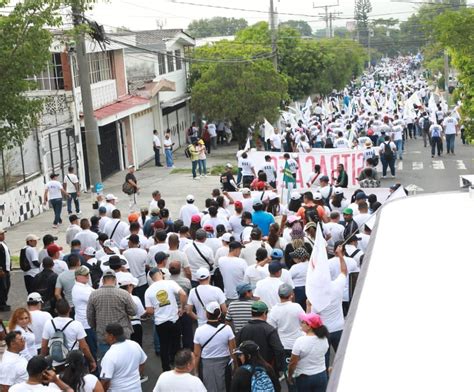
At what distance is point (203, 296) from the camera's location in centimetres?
959

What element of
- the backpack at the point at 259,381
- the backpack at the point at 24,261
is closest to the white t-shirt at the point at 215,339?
the backpack at the point at 259,381

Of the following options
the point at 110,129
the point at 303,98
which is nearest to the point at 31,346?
the point at 110,129

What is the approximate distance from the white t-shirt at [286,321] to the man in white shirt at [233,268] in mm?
1855

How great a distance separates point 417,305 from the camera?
459 centimetres

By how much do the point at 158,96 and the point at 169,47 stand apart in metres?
3.29

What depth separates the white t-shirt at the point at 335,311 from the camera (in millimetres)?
9102

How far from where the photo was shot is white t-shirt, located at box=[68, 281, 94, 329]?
10.0m

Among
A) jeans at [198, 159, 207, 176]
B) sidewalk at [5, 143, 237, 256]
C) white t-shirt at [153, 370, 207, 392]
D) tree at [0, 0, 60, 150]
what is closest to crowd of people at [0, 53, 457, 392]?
white t-shirt at [153, 370, 207, 392]

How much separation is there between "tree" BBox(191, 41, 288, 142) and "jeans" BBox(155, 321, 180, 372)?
1009 inches

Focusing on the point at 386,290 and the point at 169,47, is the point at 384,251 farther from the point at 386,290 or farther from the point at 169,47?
the point at 169,47

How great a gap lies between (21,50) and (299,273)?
6.46 m

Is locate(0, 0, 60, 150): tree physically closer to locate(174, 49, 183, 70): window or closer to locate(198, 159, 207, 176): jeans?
locate(198, 159, 207, 176): jeans

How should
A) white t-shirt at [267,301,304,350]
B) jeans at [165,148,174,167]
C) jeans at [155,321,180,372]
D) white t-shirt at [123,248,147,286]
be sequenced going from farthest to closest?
jeans at [165,148,174,167], white t-shirt at [123,248,147,286], jeans at [155,321,180,372], white t-shirt at [267,301,304,350]

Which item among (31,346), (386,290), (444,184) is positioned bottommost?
(444,184)
